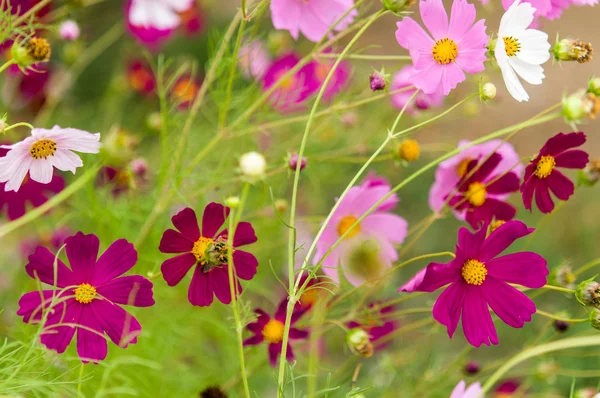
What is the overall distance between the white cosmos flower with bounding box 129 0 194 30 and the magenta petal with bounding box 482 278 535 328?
46 centimetres

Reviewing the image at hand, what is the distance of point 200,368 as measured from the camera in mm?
876

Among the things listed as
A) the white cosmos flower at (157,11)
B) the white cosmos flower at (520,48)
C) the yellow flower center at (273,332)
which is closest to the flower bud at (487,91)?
the white cosmos flower at (520,48)

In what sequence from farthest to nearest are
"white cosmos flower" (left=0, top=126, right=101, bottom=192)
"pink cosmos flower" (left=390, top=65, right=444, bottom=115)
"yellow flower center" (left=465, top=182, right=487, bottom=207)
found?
"pink cosmos flower" (left=390, top=65, right=444, bottom=115) < "yellow flower center" (left=465, top=182, right=487, bottom=207) < "white cosmos flower" (left=0, top=126, right=101, bottom=192)

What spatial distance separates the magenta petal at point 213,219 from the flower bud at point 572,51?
260 millimetres

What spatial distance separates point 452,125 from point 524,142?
186 millimetres

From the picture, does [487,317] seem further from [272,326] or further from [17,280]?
[17,280]

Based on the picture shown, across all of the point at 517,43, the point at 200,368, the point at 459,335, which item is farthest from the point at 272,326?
the point at 459,335

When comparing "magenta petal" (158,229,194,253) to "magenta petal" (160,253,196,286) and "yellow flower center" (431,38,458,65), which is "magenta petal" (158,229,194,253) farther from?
"yellow flower center" (431,38,458,65)

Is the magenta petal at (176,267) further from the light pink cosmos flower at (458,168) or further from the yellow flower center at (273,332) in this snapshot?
the light pink cosmos flower at (458,168)

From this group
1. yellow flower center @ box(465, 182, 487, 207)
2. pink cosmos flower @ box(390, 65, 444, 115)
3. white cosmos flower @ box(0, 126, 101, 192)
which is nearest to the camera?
white cosmos flower @ box(0, 126, 101, 192)

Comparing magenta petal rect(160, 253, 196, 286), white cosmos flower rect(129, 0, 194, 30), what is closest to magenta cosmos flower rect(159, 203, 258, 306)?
magenta petal rect(160, 253, 196, 286)

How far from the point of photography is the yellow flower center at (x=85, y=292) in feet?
1.34

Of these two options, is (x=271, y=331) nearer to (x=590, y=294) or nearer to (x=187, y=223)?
(x=187, y=223)

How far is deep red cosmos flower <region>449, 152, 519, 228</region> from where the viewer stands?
51 cm
